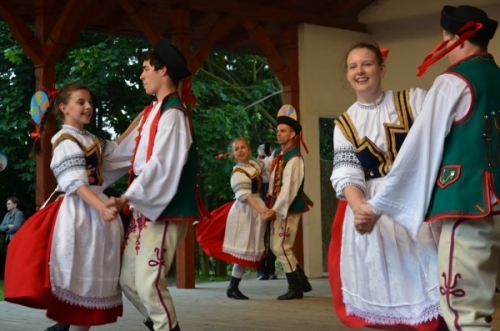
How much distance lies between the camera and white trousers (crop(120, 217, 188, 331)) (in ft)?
11.7

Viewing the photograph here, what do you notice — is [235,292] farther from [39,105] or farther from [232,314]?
[39,105]

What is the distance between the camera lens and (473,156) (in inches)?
110

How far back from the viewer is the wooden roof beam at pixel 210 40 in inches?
329

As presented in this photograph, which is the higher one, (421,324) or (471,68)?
(471,68)

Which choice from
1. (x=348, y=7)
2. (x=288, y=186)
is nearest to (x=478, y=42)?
(x=288, y=186)

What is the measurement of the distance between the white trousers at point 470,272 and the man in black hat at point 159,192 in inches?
48.7

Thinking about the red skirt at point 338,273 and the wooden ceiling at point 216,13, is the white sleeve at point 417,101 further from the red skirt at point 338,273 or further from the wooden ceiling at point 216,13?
the wooden ceiling at point 216,13

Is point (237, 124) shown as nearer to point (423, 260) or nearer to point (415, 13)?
point (415, 13)

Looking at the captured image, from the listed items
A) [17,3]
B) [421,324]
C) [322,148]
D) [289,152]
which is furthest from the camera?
[322,148]

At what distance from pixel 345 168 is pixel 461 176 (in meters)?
0.61

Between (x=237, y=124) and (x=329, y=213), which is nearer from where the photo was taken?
(x=329, y=213)

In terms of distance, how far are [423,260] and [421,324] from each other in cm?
23

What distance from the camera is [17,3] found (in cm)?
816

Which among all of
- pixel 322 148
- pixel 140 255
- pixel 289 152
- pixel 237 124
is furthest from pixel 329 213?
pixel 140 255
